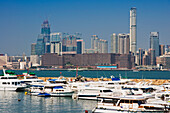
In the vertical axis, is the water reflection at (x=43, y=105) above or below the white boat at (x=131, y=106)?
below

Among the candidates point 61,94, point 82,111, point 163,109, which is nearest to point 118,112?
point 163,109

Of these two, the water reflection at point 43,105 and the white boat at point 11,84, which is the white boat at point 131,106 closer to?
the water reflection at point 43,105

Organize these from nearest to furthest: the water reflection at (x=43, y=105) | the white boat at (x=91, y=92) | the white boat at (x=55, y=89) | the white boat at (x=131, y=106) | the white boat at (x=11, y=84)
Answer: the white boat at (x=131, y=106)
the water reflection at (x=43, y=105)
the white boat at (x=91, y=92)
the white boat at (x=55, y=89)
the white boat at (x=11, y=84)

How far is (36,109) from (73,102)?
8045mm

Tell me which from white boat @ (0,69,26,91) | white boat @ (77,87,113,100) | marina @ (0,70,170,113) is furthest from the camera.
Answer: white boat @ (0,69,26,91)

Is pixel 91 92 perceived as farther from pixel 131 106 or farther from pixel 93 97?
pixel 131 106

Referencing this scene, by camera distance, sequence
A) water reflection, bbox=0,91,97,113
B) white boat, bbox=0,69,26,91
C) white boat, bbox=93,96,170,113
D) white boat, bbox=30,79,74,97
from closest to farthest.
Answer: white boat, bbox=93,96,170,113 → water reflection, bbox=0,91,97,113 → white boat, bbox=30,79,74,97 → white boat, bbox=0,69,26,91

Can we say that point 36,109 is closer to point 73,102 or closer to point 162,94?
point 73,102

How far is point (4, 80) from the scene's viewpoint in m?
78.9

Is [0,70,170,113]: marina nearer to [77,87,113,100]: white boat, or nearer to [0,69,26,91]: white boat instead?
[77,87,113,100]: white boat

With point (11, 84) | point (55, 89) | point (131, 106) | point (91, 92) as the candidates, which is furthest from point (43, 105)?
point (11, 84)

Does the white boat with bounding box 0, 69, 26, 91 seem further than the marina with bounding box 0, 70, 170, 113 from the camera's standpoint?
Yes

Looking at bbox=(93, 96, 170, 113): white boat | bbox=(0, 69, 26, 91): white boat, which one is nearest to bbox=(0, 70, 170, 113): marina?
bbox=(93, 96, 170, 113): white boat

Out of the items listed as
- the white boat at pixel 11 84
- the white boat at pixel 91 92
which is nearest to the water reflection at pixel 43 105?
the white boat at pixel 91 92
